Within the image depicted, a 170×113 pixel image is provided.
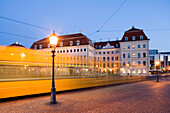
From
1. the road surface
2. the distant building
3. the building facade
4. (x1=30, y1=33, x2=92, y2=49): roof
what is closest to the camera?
the road surface

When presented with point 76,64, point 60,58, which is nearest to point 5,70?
point 60,58

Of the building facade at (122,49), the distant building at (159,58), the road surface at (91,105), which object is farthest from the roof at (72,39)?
the distant building at (159,58)

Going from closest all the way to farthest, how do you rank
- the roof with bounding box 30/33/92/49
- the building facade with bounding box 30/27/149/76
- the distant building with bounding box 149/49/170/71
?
the building facade with bounding box 30/27/149/76, the roof with bounding box 30/33/92/49, the distant building with bounding box 149/49/170/71

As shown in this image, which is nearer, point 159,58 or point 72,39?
point 72,39

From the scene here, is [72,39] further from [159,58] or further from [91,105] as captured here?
[159,58]

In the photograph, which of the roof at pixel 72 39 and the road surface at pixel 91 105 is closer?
the road surface at pixel 91 105

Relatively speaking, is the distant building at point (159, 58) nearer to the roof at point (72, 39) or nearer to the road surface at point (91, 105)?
the roof at point (72, 39)

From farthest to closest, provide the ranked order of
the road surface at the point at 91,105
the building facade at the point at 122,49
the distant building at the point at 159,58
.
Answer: the distant building at the point at 159,58 < the building facade at the point at 122,49 < the road surface at the point at 91,105

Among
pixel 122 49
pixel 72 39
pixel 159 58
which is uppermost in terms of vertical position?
pixel 72 39

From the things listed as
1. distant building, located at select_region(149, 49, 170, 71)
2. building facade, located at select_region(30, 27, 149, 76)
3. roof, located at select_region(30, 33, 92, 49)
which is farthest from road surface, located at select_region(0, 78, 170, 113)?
distant building, located at select_region(149, 49, 170, 71)

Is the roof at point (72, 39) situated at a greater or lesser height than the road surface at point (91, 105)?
greater

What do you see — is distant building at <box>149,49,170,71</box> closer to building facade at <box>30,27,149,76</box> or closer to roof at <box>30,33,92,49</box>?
building facade at <box>30,27,149,76</box>

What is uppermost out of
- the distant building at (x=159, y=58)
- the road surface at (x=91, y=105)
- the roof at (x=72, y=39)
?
the roof at (x=72, y=39)

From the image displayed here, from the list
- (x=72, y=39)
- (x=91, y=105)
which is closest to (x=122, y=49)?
(x=72, y=39)
